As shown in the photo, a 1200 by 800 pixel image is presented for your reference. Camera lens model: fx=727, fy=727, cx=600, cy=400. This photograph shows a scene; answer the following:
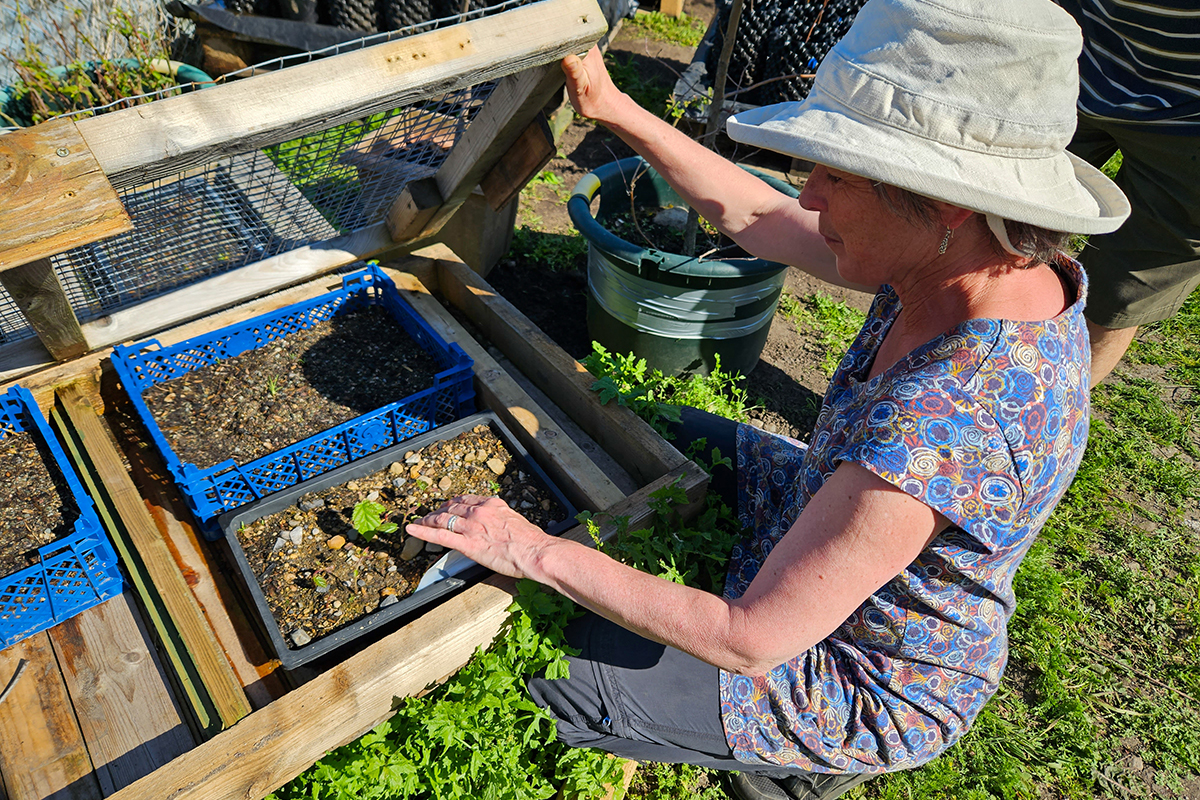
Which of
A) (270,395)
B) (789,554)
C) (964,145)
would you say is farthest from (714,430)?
(270,395)

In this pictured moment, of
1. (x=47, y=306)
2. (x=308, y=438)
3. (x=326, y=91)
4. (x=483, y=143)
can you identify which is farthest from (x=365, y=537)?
(x=483, y=143)

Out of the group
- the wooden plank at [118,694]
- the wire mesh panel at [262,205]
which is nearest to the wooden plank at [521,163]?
the wire mesh panel at [262,205]

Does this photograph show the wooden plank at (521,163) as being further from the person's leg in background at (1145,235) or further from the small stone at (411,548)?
the person's leg in background at (1145,235)

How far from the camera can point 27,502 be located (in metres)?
1.92

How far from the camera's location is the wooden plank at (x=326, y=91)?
4.33 feet

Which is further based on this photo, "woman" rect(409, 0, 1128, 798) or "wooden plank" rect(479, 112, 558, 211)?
"wooden plank" rect(479, 112, 558, 211)

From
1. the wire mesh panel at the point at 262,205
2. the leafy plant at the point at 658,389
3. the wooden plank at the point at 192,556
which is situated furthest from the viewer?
the leafy plant at the point at 658,389

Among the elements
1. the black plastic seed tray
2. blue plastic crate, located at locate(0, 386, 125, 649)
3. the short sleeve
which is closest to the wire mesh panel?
blue plastic crate, located at locate(0, 386, 125, 649)

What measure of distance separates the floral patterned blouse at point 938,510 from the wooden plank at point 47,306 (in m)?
1.74

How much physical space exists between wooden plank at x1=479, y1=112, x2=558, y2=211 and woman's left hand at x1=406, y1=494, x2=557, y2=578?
43.4 inches

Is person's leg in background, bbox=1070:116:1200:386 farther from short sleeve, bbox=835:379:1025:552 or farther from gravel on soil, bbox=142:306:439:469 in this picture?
gravel on soil, bbox=142:306:439:469

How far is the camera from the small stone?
1.89m

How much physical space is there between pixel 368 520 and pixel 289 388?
687 millimetres

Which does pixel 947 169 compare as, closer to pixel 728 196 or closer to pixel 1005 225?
pixel 1005 225
